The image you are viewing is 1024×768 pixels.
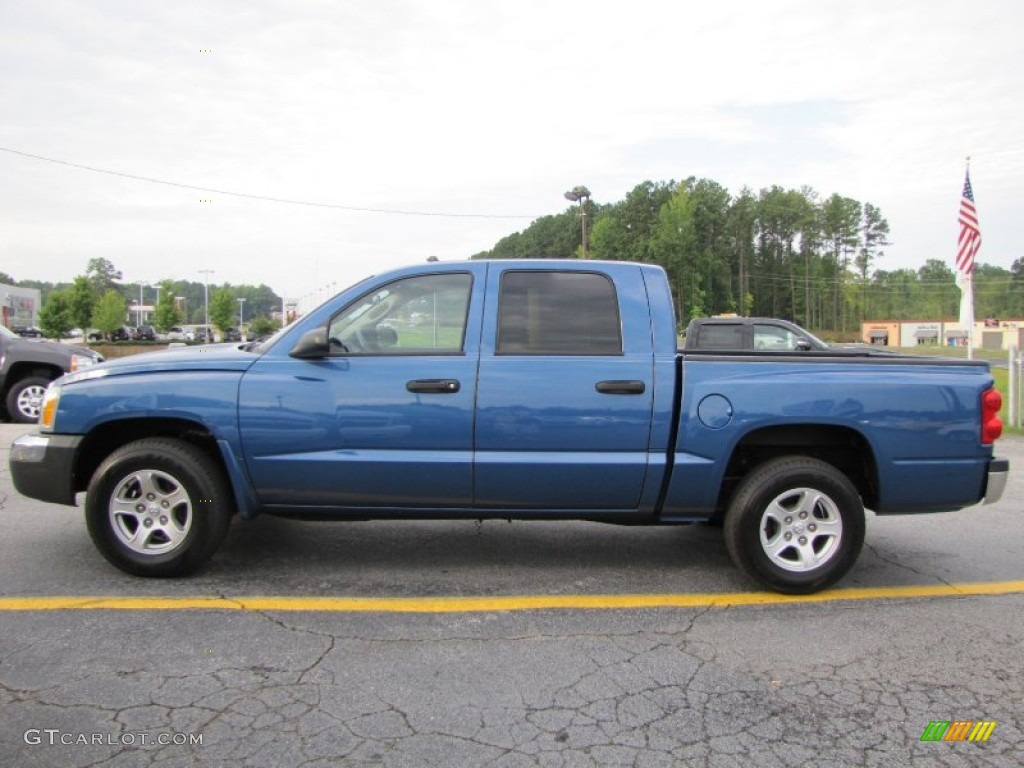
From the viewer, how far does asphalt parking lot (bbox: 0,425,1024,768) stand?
104 inches

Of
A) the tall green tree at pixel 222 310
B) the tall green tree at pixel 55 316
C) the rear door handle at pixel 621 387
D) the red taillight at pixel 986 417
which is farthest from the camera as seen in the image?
the tall green tree at pixel 222 310

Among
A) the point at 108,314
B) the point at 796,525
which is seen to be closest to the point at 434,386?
the point at 796,525

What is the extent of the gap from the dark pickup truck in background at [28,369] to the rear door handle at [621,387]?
31.2 ft

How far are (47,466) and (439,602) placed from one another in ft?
7.51

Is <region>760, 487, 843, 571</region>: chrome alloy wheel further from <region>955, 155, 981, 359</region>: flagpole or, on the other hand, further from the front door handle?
<region>955, 155, 981, 359</region>: flagpole

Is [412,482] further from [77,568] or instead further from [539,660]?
[77,568]

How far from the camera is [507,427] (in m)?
3.96

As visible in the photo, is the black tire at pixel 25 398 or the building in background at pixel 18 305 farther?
the building in background at pixel 18 305

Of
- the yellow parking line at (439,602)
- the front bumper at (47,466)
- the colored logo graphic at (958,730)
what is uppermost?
the front bumper at (47,466)

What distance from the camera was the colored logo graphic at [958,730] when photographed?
2738 millimetres

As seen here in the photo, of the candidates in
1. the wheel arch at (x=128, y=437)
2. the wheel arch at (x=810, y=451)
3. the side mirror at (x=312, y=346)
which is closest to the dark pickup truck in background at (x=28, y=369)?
the wheel arch at (x=128, y=437)

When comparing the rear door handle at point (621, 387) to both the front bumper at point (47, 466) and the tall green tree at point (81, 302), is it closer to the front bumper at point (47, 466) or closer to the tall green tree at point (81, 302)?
the front bumper at point (47, 466)

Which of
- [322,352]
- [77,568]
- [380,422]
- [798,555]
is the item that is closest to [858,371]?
[798,555]

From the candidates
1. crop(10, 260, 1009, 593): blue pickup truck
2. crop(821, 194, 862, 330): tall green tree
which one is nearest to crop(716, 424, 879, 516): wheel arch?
crop(10, 260, 1009, 593): blue pickup truck
